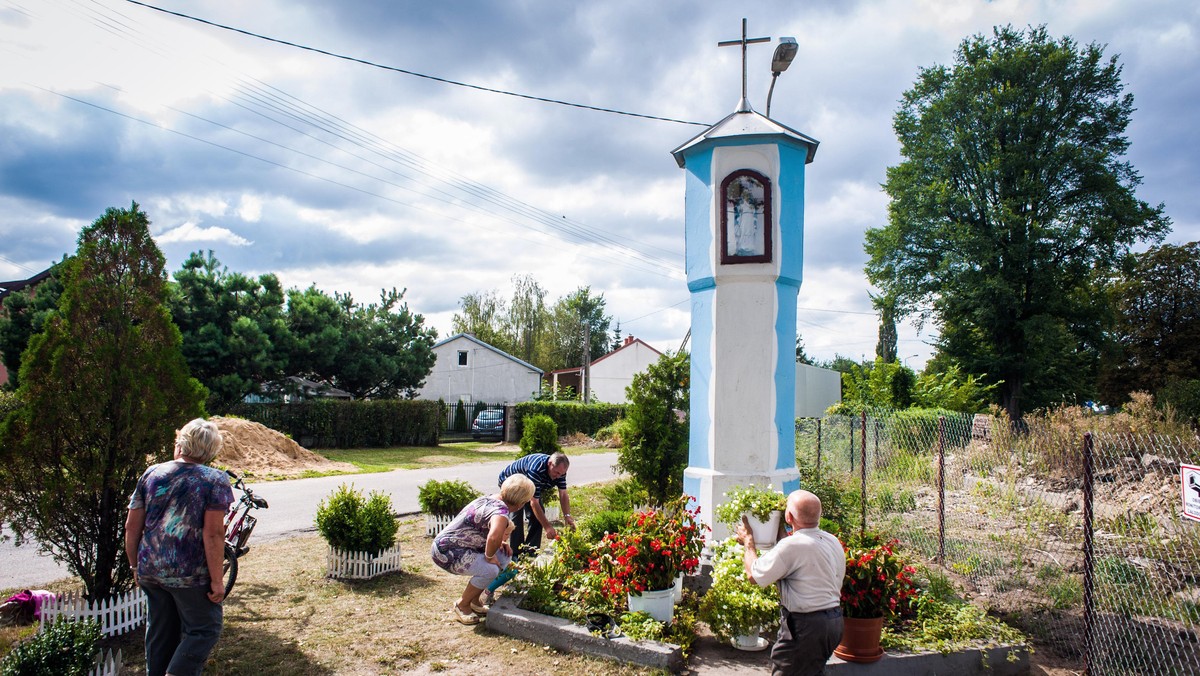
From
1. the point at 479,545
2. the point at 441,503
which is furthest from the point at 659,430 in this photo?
the point at 479,545

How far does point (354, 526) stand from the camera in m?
7.05

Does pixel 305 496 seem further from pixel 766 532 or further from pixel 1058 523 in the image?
pixel 1058 523

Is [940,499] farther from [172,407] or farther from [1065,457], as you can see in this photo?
[172,407]

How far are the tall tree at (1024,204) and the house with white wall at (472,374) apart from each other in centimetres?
2326

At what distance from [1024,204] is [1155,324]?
877cm

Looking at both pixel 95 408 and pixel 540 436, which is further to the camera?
pixel 540 436

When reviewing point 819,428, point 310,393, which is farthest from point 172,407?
point 310,393

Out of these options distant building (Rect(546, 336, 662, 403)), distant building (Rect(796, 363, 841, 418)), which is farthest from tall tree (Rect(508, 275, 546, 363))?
distant building (Rect(796, 363, 841, 418))

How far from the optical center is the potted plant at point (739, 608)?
16.4 ft

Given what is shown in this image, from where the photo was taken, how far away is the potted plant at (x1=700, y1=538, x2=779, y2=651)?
5.00 metres

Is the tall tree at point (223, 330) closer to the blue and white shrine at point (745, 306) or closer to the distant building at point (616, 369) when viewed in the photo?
the blue and white shrine at point (745, 306)

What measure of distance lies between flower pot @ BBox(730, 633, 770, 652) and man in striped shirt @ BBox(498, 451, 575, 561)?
2.13 meters

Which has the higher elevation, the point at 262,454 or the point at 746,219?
the point at 746,219

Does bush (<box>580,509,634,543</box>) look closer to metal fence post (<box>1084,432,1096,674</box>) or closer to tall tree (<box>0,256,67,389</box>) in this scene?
metal fence post (<box>1084,432,1096,674</box>)
